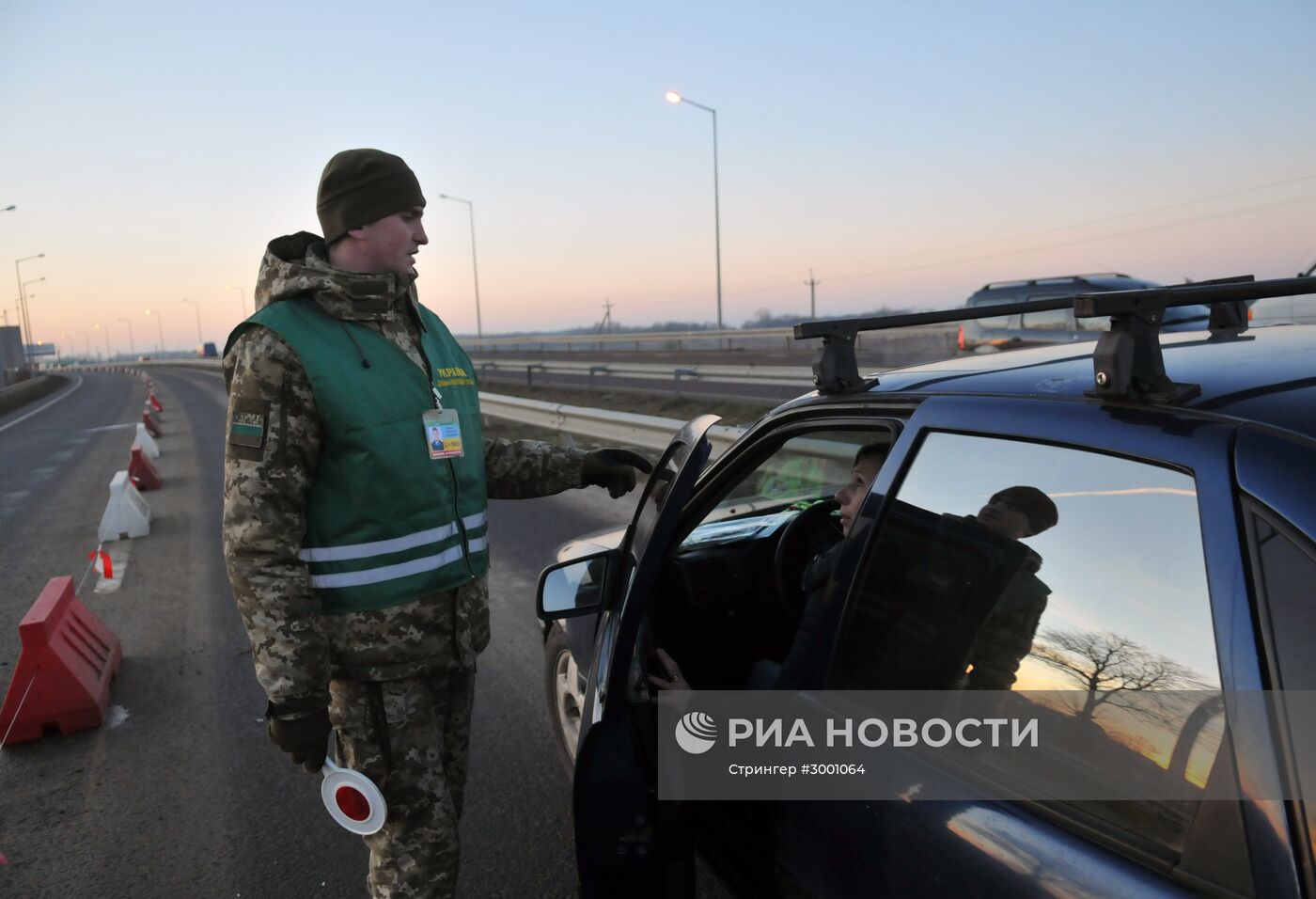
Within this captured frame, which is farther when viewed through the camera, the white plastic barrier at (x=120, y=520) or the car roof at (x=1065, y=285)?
the car roof at (x=1065, y=285)

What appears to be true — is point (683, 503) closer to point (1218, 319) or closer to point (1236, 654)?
point (1236, 654)

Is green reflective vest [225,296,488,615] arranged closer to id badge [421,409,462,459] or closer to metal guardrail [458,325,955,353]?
id badge [421,409,462,459]

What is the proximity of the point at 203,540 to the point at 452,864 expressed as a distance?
6570 millimetres

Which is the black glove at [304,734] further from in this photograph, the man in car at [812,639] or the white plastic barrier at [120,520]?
the white plastic barrier at [120,520]

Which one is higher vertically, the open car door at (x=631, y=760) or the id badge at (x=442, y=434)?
the id badge at (x=442, y=434)

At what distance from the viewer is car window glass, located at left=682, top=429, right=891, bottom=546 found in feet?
8.30

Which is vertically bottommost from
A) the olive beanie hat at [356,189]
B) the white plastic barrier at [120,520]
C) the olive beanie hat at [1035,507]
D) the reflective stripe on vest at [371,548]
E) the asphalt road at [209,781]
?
the asphalt road at [209,781]

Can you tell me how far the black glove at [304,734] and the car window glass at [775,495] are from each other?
1.12 metres

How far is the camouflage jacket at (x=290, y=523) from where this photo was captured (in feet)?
6.41

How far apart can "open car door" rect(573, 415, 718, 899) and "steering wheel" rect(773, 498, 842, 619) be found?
91 centimetres

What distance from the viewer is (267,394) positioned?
197 centimetres

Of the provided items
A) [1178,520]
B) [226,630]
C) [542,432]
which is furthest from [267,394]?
[542,432]

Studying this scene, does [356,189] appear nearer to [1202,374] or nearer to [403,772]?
[403,772]

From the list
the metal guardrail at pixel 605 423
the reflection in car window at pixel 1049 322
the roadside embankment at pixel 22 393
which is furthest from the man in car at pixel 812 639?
the roadside embankment at pixel 22 393
